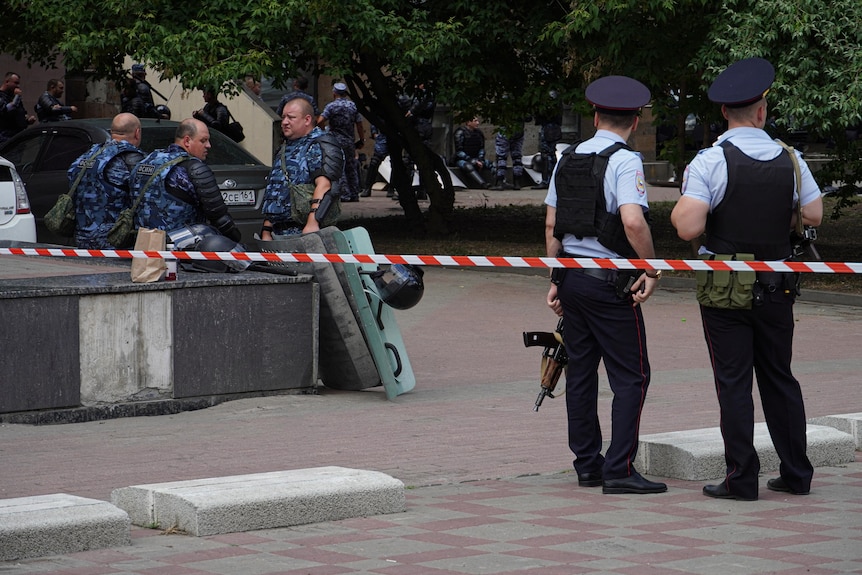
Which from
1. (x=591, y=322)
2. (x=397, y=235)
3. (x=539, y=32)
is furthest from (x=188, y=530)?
(x=397, y=235)

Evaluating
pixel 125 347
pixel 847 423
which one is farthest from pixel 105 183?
pixel 847 423

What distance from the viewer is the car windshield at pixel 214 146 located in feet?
51.9

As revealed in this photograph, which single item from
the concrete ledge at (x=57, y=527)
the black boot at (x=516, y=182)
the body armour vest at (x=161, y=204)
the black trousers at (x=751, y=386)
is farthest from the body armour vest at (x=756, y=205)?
the black boot at (x=516, y=182)

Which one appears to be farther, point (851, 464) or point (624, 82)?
point (851, 464)

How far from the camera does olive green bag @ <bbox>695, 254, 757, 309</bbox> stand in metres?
6.19

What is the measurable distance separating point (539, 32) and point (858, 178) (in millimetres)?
4024

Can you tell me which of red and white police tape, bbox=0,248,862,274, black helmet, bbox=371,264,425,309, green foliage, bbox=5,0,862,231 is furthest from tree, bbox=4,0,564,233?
black helmet, bbox=371,264,425,309

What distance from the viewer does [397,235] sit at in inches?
782

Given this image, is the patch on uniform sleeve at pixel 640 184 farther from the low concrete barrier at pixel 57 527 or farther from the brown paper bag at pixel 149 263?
the brown paper bag at pixel 149 263

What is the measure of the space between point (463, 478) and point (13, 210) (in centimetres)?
770

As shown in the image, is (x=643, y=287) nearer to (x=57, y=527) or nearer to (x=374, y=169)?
(x=57, y=527)

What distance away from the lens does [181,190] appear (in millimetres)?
9547

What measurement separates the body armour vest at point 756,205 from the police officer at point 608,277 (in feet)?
1.16

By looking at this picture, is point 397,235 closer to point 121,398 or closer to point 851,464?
point 121,398
